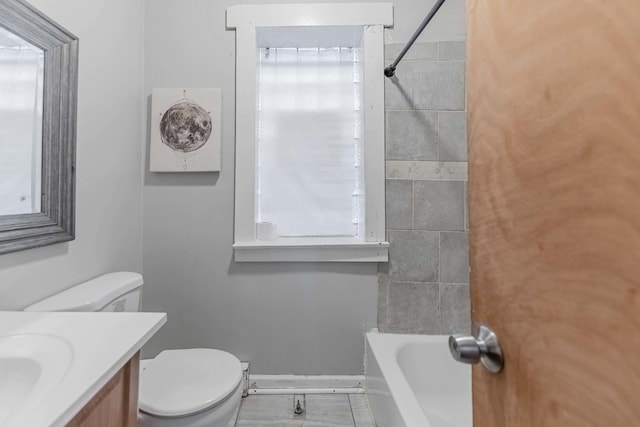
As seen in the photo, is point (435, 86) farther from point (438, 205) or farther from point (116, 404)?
point (116, 404)

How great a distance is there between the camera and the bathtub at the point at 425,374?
58.2 inches

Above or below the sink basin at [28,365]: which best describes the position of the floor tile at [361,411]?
below

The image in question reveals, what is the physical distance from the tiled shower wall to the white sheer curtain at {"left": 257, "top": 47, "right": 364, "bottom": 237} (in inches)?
10.3

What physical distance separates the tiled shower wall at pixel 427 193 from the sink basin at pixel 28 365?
1.44 m

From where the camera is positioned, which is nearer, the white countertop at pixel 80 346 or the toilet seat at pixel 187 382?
the white countertop at pixel 80 346

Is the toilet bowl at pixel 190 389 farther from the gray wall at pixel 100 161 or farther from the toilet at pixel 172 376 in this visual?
the gray wall at pixel 100 161

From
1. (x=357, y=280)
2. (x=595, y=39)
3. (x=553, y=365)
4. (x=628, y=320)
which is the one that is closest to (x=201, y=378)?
(x=357, y=280)

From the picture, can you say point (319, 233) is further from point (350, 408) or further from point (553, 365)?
point (553, 365)

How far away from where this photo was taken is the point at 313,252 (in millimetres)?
1734

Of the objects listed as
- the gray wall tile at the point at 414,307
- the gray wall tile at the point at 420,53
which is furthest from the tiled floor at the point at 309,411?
the gray wall tile at the point at 420,53

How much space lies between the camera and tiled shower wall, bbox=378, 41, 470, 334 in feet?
5.74

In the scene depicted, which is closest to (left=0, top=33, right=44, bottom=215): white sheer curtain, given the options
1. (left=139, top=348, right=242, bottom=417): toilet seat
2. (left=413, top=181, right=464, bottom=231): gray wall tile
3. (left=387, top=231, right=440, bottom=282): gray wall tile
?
(left=139, top=348, right=242, bottom=417): toilet seat

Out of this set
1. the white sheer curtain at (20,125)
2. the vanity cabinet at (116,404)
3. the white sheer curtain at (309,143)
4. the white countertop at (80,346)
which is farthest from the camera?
the white sheer curtain at (309,143)

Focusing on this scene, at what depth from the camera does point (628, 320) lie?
Result: 312mm
